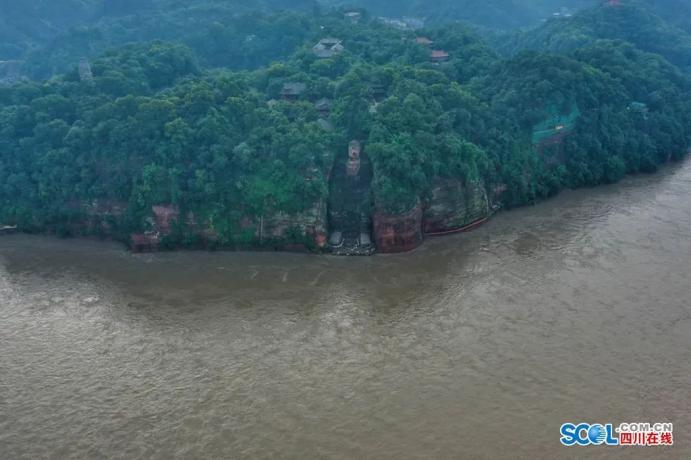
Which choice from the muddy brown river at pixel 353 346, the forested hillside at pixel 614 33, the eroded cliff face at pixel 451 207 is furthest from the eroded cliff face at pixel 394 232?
the forested hillside at pixel 614 33

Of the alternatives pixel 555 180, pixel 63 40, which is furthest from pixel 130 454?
pixel 63 40

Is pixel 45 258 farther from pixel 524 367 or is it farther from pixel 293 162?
pixel 524 367

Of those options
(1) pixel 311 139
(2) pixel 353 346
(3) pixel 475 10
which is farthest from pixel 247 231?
(3) pixel 475 10

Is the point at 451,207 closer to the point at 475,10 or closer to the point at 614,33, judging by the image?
the point at 614,33

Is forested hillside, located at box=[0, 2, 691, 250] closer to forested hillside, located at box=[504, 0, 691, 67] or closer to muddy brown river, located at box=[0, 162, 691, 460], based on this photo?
muddy brown river, located at box=[0, 162, 691, 460]

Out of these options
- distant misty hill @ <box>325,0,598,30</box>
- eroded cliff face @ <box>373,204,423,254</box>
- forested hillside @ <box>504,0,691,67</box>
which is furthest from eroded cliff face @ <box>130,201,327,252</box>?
distant misty hill @ <box>325,0,598,30</box>
